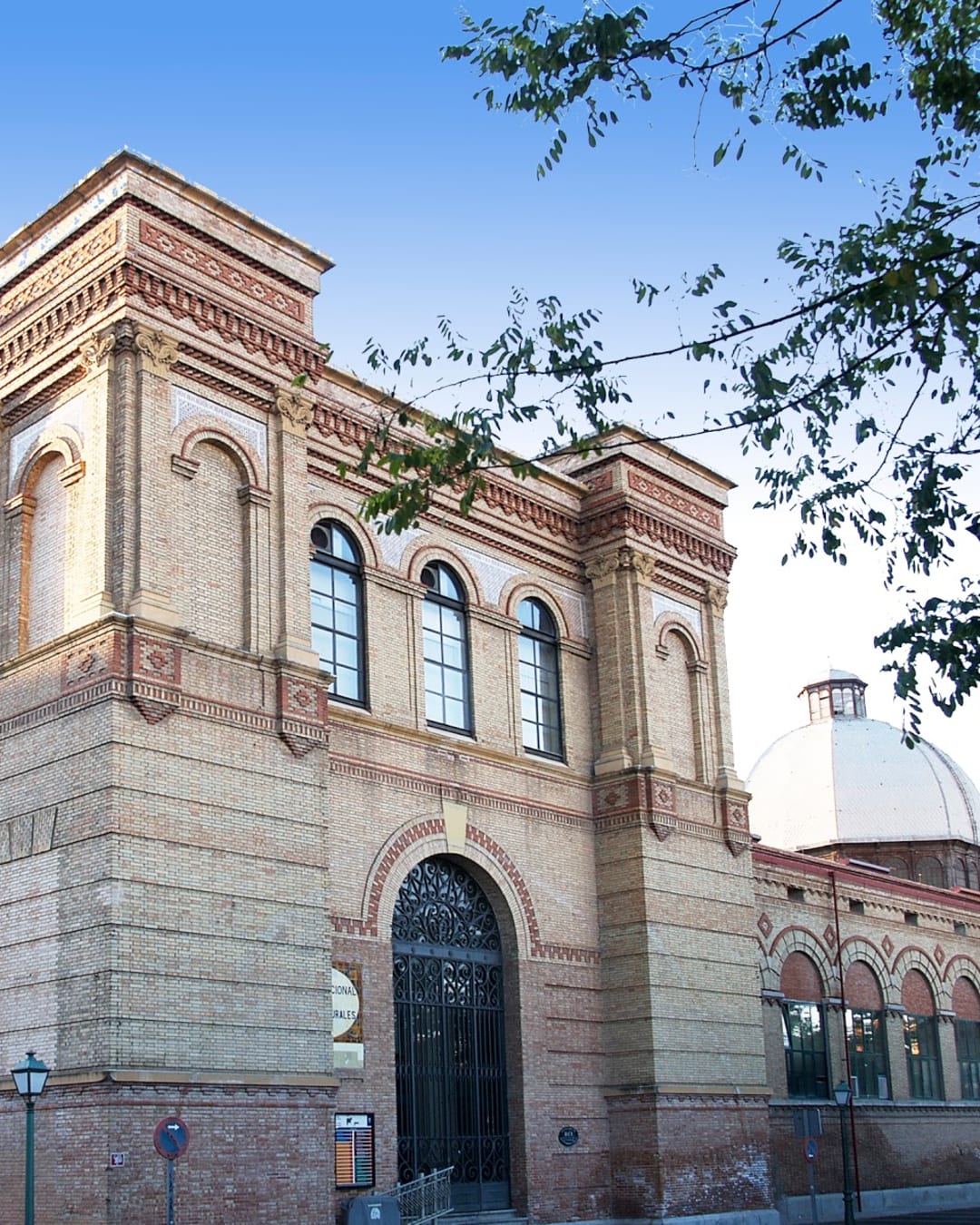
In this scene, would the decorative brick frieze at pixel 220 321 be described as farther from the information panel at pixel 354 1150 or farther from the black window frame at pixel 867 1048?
the black window frame at pixel 867 1048

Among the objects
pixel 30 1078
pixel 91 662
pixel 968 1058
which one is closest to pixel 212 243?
pixel 91 662

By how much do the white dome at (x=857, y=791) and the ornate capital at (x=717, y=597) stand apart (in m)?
23.2

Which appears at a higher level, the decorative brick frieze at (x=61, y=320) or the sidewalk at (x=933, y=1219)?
the decorative brick frieze at (x=61, y=320)

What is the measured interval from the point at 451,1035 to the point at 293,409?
9.18 metres

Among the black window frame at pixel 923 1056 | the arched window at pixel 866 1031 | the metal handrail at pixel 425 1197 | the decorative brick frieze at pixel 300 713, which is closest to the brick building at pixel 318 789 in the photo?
the decorative brick frieze at pixel 300 713

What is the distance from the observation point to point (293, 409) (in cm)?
2236

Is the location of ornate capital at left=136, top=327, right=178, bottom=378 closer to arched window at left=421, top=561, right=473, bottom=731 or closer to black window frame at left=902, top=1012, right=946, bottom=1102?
arched window at left=421, top=561, right=473, bottom=731

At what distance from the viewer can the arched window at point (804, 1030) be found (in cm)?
3222

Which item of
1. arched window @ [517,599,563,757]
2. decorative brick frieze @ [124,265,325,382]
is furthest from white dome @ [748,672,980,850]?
decorative brick frieze @ [124,265,325,382]

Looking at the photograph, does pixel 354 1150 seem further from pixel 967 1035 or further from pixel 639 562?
pixel 967 1035

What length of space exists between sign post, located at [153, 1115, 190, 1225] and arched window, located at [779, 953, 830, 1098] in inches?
683

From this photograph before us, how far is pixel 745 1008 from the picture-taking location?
27.9 metres

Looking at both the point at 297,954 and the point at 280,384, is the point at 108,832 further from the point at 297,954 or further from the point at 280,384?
the point at 280,384

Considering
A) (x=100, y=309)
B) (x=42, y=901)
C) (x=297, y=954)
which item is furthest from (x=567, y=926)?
(x=100, y=309)
